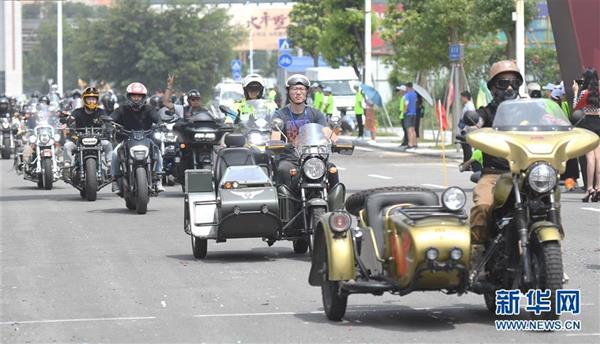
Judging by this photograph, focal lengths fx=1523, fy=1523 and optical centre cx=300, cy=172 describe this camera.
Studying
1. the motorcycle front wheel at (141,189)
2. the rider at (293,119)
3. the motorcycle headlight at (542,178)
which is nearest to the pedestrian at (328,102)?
the motorcycle front wheel at (141,189)

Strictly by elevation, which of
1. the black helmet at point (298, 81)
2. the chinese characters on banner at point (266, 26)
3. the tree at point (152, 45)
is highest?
the chinese characters on banner at point (266, 26)

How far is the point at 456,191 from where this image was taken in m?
9.69

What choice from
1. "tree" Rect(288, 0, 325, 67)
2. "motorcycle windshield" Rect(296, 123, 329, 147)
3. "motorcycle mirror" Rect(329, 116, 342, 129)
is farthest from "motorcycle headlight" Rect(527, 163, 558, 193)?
"tree" Rect(288, 0, 325, 67)

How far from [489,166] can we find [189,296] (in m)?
2.68

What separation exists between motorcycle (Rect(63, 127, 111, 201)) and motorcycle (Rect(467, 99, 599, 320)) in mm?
12837

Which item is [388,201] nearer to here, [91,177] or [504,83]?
[504,83]

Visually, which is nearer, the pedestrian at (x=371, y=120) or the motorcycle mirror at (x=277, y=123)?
the motorcycle mirror at (x=277, y=123)

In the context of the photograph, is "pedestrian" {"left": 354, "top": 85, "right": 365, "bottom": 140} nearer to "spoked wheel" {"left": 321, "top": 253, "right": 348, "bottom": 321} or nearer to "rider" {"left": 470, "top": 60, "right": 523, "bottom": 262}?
"rider" {"left": 470, "top": 60, "right": 523, "bottom": 262}

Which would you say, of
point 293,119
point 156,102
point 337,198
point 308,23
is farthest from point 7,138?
point 308,23

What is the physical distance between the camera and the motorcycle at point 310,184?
1344cm

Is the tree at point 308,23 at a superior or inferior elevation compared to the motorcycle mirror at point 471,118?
superior

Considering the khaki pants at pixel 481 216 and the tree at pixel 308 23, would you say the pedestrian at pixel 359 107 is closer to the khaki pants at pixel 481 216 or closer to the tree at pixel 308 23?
the tree at pixel 308 23

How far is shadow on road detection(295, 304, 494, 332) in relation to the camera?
32.7 feet

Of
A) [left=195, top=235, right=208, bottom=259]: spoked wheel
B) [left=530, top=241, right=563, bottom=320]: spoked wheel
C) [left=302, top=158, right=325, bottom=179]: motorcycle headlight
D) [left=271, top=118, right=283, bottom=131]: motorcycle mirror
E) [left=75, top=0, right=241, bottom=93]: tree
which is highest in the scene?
[left=75, top=0, right=241, bottom=93]: tree
